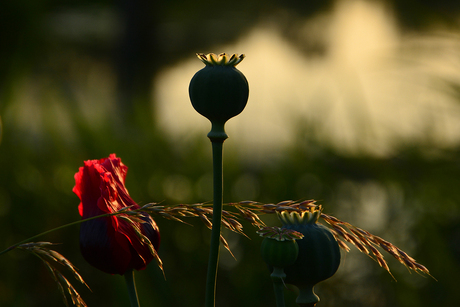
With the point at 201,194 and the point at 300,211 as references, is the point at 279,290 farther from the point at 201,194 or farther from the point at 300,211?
the point at 201,194

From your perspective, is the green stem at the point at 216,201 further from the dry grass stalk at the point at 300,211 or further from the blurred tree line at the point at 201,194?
the blurred tree line at the point at 201,194

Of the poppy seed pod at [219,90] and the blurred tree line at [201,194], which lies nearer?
the poppy seed pod at [219,90]

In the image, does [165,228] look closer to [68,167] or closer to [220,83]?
[68,167]

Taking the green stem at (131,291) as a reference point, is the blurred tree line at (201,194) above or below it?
below

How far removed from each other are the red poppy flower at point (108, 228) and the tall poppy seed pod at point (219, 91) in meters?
0.05

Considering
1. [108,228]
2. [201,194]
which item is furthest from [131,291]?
[201,194]

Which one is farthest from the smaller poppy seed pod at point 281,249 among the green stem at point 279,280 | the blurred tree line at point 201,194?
the blurred tree line at point 201,194

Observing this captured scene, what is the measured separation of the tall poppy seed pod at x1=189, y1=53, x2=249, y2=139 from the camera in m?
0.15

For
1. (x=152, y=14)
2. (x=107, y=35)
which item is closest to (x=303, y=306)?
(x=152, y=14)

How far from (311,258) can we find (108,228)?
8 centimetres

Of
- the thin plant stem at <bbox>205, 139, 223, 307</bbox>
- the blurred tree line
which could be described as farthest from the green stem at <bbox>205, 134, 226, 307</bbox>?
the blurred tree line

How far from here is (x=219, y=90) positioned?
15 cm

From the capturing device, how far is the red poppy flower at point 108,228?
18cm

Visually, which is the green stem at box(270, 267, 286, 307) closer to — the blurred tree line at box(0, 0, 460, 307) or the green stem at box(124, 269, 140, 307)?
the green stem at box(124, 269, 140, 307)
